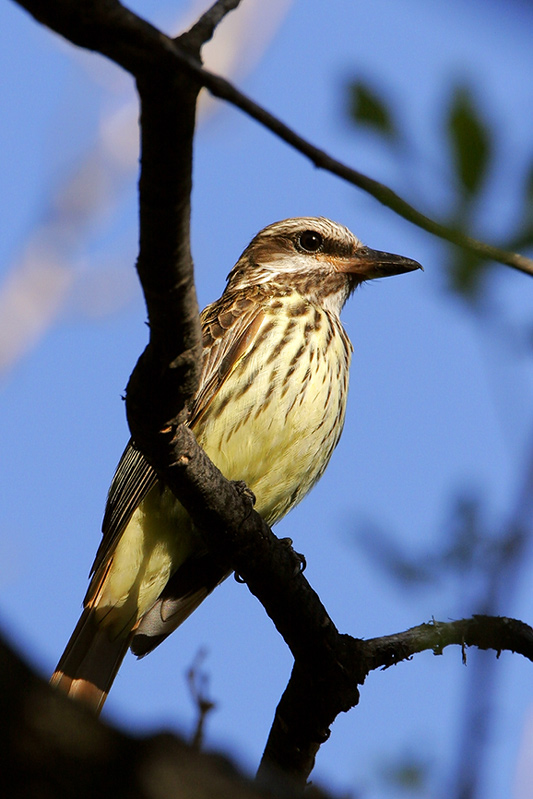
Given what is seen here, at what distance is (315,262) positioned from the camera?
6266mm

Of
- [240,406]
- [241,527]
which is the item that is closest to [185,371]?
[241,527]

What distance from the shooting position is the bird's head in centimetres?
610

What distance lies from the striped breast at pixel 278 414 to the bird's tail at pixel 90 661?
1139mm

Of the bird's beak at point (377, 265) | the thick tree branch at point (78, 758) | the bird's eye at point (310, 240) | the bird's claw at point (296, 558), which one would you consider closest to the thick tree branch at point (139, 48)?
the thick tree branch at point (78, 758)

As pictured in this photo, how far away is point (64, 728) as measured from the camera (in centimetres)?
117

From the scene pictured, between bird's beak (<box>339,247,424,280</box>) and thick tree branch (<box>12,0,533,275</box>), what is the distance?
4026mm

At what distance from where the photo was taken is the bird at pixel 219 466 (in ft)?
16.3

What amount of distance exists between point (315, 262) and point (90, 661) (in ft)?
9.60

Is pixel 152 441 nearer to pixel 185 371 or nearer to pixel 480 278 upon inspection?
pixel 185 371

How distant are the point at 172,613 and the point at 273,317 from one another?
1.80 m

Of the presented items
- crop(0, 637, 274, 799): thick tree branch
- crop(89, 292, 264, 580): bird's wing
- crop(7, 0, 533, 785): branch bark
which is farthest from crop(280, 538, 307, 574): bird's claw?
crop(0, 637, 274, 799): thick tree branch

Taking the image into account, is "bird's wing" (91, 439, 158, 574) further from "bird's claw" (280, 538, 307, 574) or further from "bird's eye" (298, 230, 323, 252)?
"bird's eye" (298, 230, 323, 252)

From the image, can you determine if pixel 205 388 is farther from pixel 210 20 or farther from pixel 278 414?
pixel 210 20

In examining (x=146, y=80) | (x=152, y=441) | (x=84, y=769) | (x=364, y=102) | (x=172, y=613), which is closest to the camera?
(x=84, y=769)
